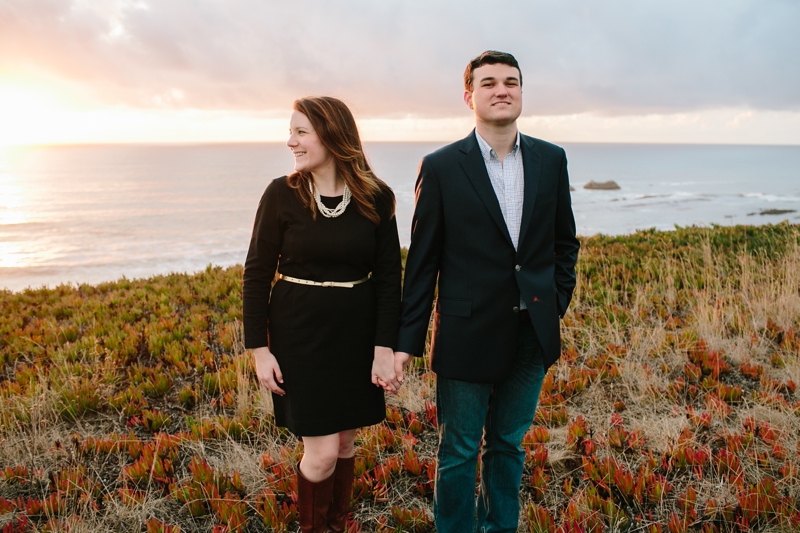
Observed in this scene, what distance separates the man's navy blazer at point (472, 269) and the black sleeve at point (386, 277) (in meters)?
0.16

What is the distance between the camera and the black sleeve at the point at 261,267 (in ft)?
8.98

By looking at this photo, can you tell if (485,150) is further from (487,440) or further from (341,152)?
(487,440)

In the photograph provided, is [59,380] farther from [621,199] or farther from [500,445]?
[621,199]

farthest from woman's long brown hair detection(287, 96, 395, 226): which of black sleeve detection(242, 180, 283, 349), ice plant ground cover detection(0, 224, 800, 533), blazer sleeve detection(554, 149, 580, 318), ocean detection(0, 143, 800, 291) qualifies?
ocean detection(0, 143, 800, 291)

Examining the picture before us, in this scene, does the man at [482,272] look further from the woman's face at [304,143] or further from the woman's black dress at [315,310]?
the woman's face at [304,143]

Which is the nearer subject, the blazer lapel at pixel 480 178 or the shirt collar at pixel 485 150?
the blazer lapel at pixel 480 178

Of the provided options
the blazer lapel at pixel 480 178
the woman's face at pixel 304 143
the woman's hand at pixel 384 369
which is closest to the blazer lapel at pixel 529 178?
the blazer lapel at pixel 480 178

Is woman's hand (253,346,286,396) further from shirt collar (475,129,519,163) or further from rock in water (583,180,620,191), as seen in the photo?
rock in water (583,180,620,191)

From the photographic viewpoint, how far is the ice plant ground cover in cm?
329

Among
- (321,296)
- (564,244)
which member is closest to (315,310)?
(321,296)

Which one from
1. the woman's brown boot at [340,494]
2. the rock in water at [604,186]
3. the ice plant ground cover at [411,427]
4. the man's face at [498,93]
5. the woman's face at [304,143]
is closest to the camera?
the man's face at [498,93]

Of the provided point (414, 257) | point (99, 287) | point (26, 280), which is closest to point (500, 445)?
point (414, 257)

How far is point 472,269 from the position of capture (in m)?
2.57

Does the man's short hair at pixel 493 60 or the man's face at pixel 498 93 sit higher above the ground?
the man's short hair at pixel 493 60
